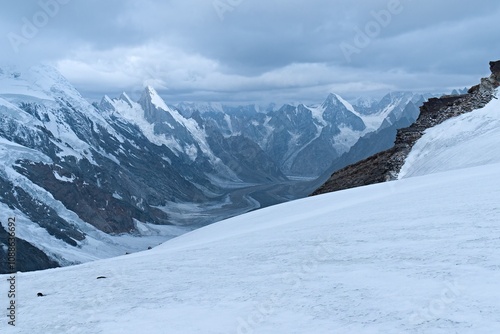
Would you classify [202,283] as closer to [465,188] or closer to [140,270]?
[140,270]

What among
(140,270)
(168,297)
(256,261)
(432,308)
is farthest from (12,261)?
(432,308)

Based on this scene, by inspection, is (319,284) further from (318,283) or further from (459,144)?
(459,144)

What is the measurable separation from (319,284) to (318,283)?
0.08 metres

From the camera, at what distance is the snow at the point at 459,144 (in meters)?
33.1

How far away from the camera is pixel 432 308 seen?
7.50m

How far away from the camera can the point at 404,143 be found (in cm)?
5066

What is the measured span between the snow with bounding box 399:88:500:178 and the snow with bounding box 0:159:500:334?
720 inches

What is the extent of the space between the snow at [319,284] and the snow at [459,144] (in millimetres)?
18282

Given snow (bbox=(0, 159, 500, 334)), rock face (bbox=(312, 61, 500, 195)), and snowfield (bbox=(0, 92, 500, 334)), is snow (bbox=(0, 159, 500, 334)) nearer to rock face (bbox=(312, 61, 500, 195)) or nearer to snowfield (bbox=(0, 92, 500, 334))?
snowfield (bbox=(0, 92, 500, 334))

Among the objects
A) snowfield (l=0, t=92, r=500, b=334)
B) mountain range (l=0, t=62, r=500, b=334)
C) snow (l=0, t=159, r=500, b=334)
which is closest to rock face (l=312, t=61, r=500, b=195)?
mountain range (l=0, t=62, r=500, b=334)

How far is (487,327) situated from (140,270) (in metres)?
10.7

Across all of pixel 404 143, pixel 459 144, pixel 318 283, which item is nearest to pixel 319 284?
pixel 318 283

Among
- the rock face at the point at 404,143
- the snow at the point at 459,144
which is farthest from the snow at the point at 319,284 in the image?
the rock face at the point at 404,143

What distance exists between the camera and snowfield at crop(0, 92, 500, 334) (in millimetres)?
7766
